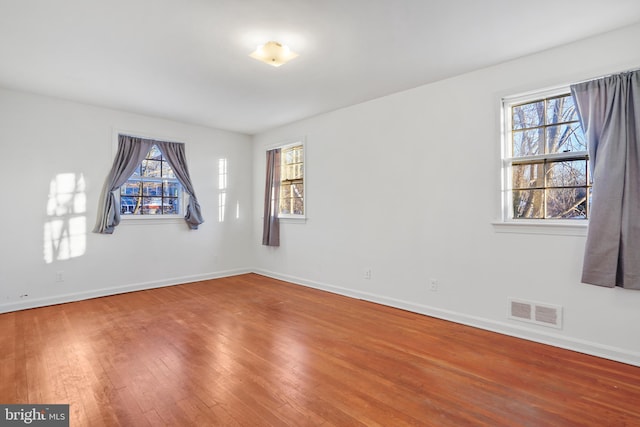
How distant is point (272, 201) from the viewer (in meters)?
5.68

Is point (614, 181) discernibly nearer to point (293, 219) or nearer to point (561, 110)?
point (561, 110)

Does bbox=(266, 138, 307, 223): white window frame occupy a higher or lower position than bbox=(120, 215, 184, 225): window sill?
higher

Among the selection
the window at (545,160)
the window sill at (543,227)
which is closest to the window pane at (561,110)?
the window at (545,160)

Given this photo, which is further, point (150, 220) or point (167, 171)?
point (167, 171)

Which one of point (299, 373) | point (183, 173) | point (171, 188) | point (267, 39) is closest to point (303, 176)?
point (183, 173)

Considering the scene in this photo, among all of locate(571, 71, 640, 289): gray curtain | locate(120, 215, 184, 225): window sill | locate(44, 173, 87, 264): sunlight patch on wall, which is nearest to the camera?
locate(571, 71, 640, 289): gray curtain

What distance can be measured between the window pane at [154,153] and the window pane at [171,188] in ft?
1.33

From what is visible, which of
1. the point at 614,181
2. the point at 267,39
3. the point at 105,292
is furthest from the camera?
the point at 105,292

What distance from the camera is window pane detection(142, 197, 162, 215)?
5.07m

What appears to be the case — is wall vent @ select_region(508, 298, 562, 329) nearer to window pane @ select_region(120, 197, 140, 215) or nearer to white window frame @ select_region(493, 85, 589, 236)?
white window frame @ select_region(493, 85, 589, 236)

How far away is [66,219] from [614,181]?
5881 mm

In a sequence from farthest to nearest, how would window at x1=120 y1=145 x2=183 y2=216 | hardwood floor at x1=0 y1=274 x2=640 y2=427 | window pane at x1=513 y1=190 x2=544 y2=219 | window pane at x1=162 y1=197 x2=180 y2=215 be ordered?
1. window pane at x1=162 y1=197 x2=180 y2=215
2. window at x1=120 y1=145 x2=183 y2=216
3. window pane at x1=513 y1=190 x2=544 y2=219
4. hardwood floor at x1=0 y1=274 x2=640 y2=427

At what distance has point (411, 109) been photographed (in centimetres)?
386

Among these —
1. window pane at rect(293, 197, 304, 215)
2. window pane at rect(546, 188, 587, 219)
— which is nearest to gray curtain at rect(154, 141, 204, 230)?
window pane at rect(293, 197, 304, 215)
